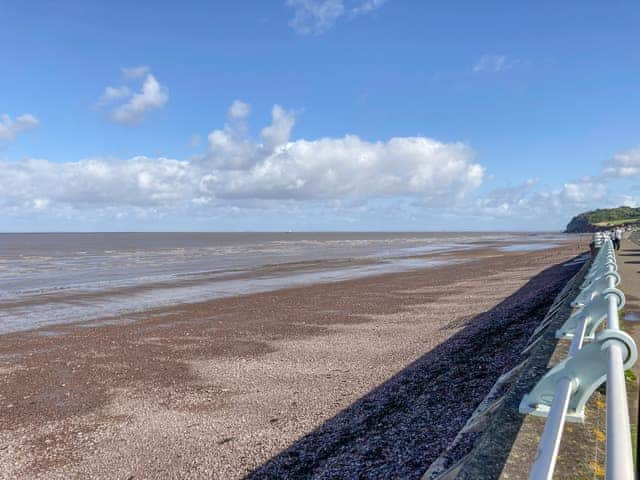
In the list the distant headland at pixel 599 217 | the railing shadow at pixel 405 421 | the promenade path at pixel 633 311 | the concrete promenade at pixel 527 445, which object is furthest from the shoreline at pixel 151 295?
the distant headland at pixel 599 217

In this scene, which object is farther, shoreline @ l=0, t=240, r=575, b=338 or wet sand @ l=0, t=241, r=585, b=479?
shoreline @ l=0, t=240, r=575, b=338

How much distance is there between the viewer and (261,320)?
1486 cm

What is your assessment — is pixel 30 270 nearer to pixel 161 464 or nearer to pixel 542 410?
pixel 161 464

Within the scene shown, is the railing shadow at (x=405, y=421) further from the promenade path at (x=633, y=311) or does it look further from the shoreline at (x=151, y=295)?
the shoreline at (x=151, y=295)

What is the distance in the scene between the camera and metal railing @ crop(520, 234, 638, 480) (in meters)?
1.52

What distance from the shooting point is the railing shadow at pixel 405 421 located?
15.9 ft

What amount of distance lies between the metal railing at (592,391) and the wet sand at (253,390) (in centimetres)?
210

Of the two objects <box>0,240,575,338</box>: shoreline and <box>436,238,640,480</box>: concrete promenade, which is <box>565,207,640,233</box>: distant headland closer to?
<box>0,240,575,338</box>: shoreline

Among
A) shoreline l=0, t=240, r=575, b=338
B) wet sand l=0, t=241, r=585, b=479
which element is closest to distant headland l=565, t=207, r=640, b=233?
shoreline l=0, t=240, r=575, b=338

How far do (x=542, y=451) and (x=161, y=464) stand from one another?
534cm

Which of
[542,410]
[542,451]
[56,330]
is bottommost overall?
[56,330]

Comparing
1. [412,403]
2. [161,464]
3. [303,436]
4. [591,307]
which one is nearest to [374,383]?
[412,403]

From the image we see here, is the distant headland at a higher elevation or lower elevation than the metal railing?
higher

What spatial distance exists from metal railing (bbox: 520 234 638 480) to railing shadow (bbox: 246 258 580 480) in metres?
2.06
